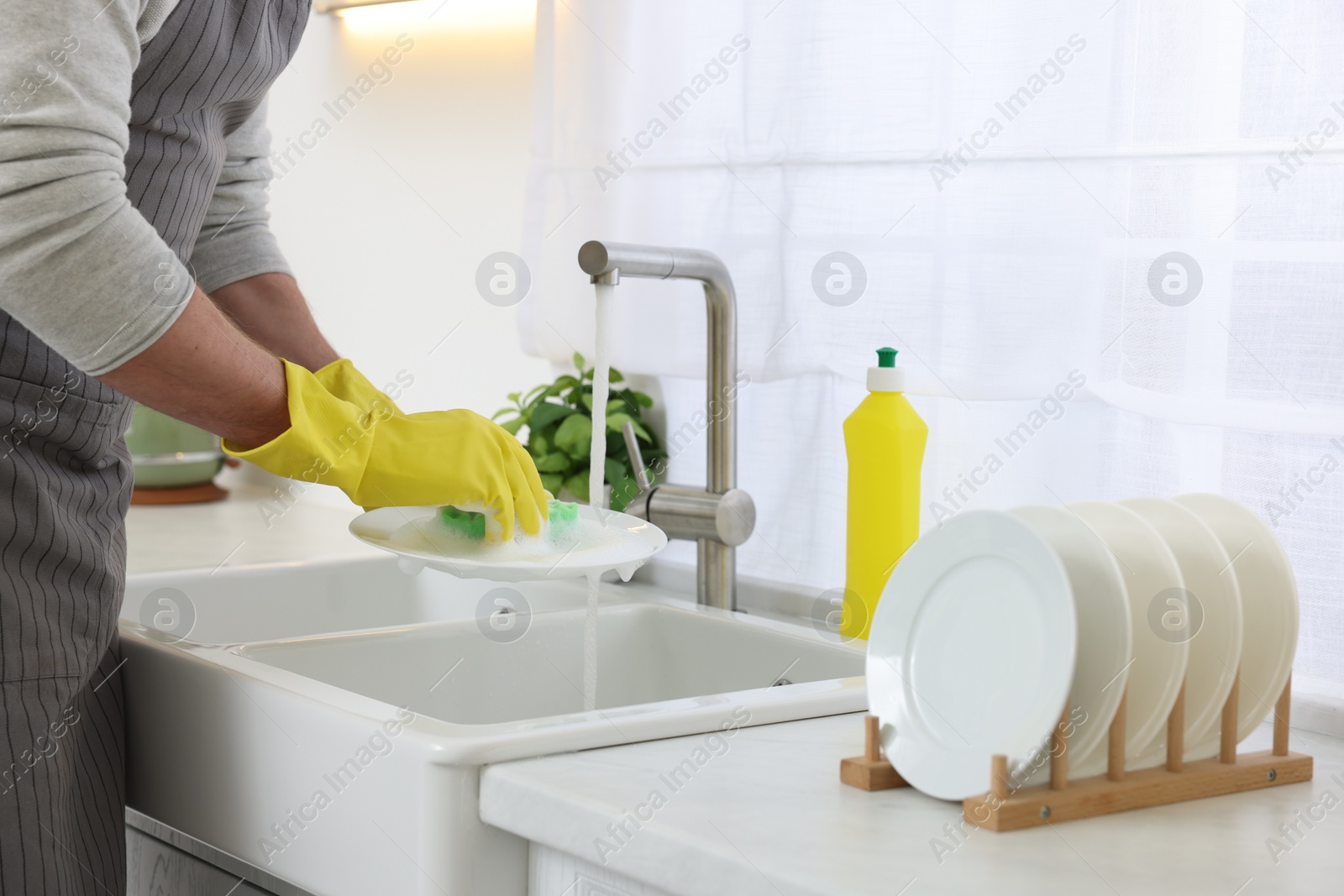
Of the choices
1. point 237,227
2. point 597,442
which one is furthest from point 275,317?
point 597,442

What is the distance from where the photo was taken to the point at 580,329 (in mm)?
1653

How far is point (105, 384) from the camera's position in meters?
0.97

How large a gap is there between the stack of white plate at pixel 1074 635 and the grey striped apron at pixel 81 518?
0.58 m

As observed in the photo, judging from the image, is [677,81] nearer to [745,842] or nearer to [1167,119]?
[1167,119]

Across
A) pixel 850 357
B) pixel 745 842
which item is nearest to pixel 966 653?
pixel 745 842

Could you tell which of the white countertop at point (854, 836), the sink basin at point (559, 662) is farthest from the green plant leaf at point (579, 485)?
the white countertop at point (854, 836)

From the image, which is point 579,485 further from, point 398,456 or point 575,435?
point 398,456

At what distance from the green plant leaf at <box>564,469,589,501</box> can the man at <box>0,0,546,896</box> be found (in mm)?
442

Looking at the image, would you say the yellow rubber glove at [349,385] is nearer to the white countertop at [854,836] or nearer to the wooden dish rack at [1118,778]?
the white countertop at [854,836]

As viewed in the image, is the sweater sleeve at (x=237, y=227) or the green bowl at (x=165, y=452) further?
the green bowl at (x=165, y=452)

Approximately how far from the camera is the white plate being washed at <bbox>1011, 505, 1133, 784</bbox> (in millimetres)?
750

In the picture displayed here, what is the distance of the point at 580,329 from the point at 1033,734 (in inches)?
39.6

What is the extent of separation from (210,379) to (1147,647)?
60 centimetres

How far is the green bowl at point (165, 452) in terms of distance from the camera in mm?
2246
